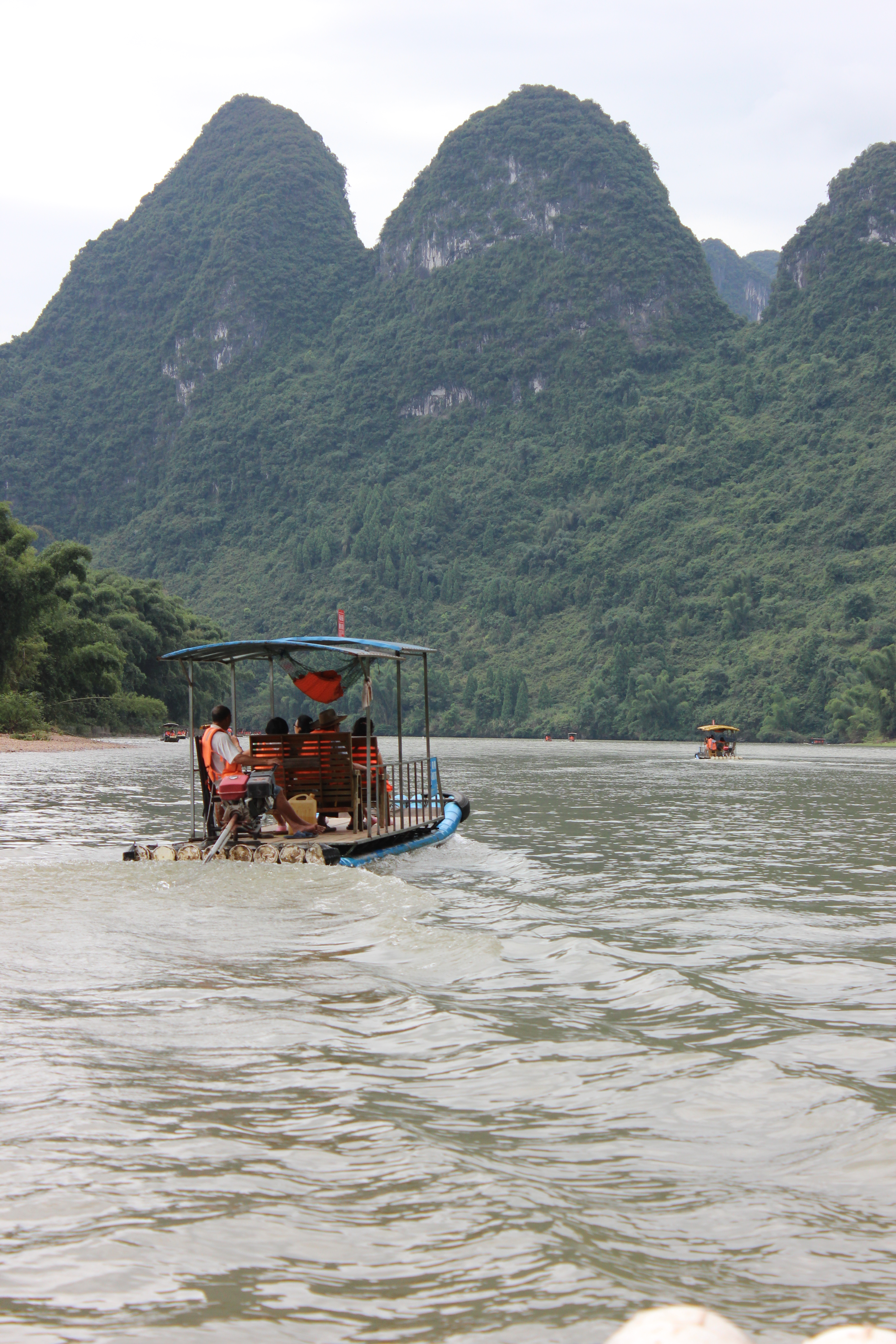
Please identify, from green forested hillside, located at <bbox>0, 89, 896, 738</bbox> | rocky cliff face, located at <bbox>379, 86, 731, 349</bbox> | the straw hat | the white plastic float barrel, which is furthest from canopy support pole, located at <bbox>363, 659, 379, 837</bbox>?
rocky cliff face, located at <bbox>379, 86, 731, 349</bbox>

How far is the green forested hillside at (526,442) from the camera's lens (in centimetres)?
10738

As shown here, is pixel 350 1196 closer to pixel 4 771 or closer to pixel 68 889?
pixel 68 889

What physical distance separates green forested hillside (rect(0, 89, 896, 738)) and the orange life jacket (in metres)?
67.1

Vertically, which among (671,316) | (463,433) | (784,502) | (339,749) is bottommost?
(339,749)

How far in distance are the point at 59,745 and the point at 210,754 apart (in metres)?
36.5

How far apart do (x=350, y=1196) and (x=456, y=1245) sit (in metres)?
0.47

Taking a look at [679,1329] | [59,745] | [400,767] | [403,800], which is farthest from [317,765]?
[59,745]

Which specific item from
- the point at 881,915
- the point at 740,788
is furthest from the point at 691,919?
the point at 740,788

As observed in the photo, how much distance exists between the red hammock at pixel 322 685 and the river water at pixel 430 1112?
3.64m

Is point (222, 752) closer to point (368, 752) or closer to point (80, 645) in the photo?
point (368, 752)

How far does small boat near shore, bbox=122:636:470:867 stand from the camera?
11.2m

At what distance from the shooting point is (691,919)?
31.6 ft

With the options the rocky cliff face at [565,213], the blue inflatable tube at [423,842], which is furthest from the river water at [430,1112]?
the rocky cliff face at [565,213]

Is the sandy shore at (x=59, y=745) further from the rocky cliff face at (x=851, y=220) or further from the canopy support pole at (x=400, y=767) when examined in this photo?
the rocky cliff face at (x=851, y=220)
